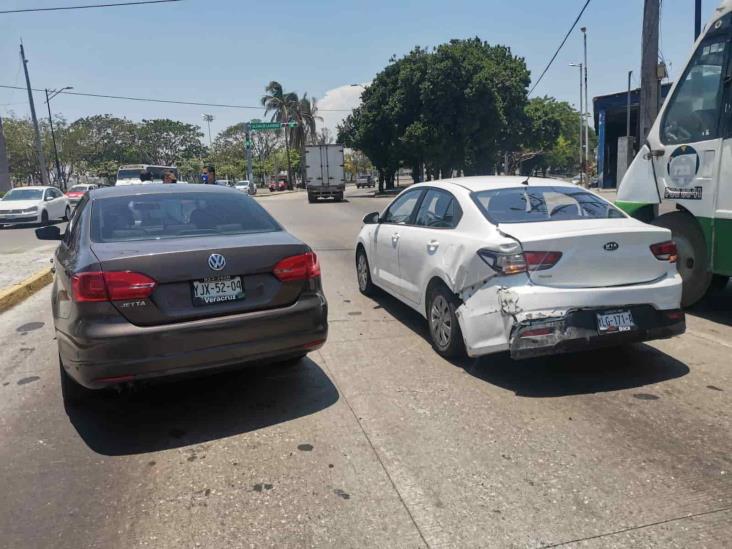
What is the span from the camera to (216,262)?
376cm

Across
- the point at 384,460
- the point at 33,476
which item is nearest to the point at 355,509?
the point at 384,460

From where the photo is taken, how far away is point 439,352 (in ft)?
17.0

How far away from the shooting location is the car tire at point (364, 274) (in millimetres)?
7527

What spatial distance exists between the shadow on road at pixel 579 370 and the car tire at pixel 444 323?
0.54ft

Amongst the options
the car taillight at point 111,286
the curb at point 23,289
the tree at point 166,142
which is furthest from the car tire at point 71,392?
the tree at point 166,142

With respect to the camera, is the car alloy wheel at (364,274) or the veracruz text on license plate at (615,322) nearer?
the veracruz text on license plate at (615,322)

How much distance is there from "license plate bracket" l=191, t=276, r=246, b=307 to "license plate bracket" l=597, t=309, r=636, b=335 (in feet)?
8.46

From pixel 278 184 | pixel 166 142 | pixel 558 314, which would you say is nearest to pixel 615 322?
pixel 558 314

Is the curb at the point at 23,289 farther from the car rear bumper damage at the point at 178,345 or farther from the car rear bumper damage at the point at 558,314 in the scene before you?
the car rear bumper damage at the point at 558,314

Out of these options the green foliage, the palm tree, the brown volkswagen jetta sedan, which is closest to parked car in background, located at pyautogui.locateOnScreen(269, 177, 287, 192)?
the palm tree

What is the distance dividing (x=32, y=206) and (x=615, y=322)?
71.1 ft

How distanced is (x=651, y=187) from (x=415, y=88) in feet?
100

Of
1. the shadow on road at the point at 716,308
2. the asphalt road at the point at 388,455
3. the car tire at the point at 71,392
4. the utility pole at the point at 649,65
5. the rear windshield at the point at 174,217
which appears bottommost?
the shadow on road at the point at 716,308

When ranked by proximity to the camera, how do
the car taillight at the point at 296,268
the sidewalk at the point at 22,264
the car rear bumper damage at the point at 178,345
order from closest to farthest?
the car rear bumper damage at the point at 178,345 → the car taillight at the point at 296,268 → the sidewalk at the point at 22,264
